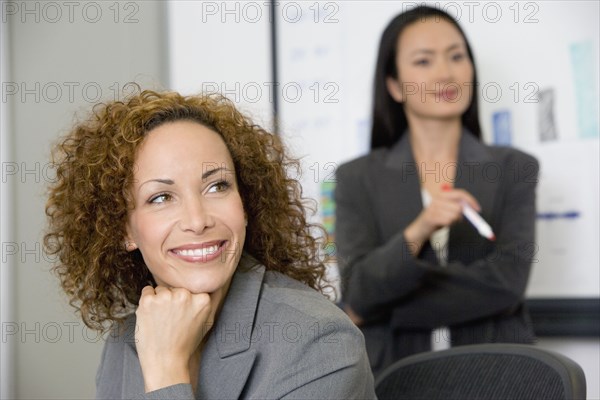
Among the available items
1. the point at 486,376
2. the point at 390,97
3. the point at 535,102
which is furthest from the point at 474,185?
the point at 486,376

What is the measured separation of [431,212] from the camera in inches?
67.5

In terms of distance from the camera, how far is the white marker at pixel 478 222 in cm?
167

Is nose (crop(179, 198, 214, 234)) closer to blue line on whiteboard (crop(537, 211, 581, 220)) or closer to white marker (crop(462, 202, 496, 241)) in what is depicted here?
white marker (crop(462, 202, 496, 241))

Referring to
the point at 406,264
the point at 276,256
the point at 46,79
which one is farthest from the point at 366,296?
the point at 46,79

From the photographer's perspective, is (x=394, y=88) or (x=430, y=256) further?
(x=394, y=88)

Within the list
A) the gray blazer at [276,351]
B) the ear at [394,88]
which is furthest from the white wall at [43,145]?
the gray blazer at [276,351]

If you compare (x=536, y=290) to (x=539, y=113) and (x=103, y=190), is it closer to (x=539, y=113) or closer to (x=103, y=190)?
(x=539, y=113)

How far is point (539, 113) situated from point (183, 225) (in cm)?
119

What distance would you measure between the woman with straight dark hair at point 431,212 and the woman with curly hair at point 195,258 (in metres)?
0.33

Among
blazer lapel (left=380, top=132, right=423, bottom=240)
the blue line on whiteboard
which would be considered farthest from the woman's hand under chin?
the blue line on whiteboard

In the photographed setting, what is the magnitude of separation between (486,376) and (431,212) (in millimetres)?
572

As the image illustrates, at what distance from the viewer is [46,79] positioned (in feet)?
6.70

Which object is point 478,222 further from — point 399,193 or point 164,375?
point 164,375

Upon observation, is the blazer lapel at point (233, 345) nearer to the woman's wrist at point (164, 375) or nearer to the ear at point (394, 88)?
the woman's wrist at point (164, 375)
